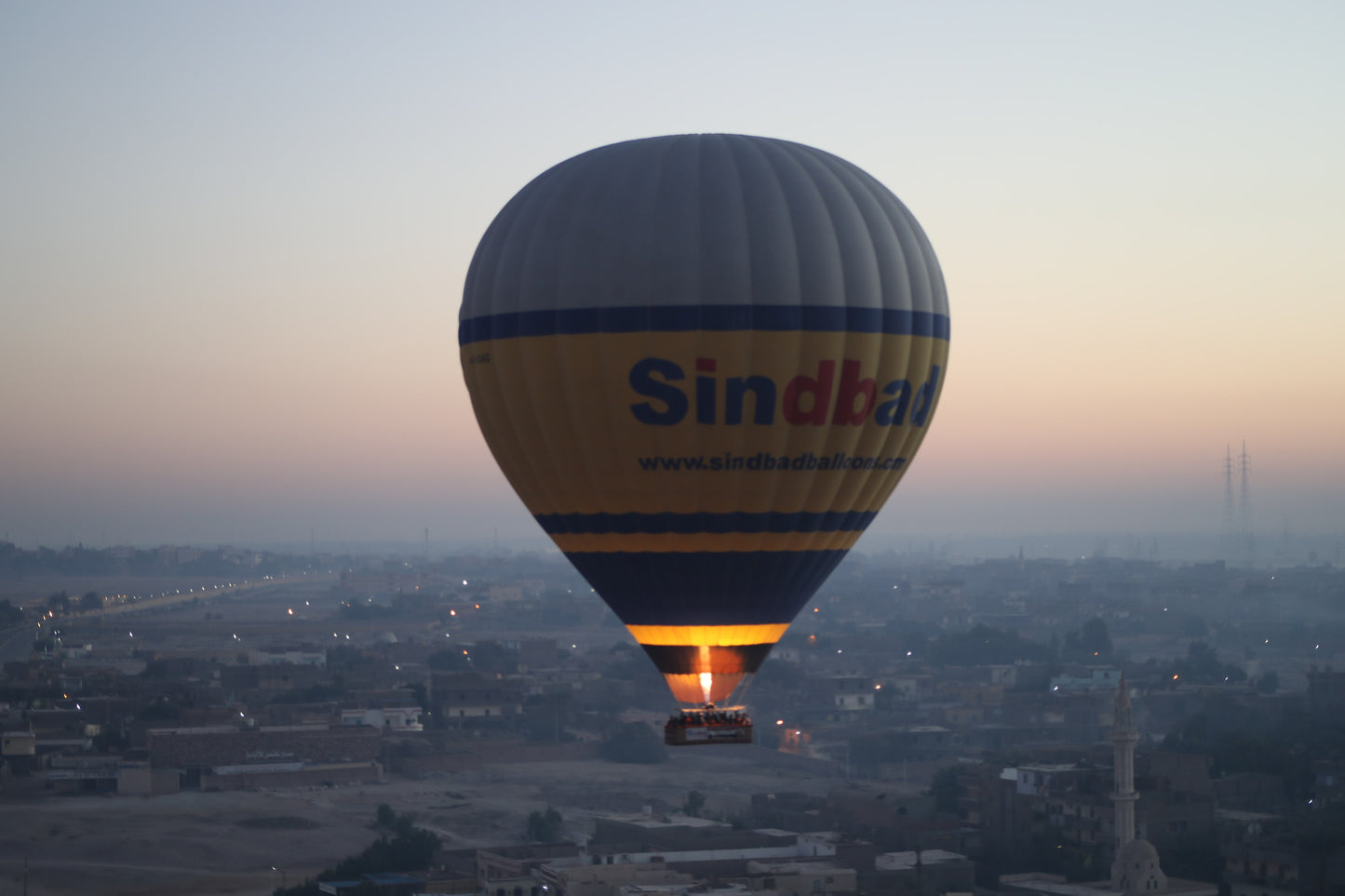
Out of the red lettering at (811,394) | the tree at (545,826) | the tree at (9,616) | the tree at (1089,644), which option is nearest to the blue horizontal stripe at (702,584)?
the red lettering at (811,394)

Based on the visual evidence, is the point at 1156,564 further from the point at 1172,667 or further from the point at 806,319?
the point at 806,319

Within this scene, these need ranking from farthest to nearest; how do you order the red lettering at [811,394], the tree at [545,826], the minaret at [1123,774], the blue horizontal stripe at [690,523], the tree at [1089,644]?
1. the tree at [1089,644]
2. the tree at [545,826]
3. the minaret at [1123,774]
4. the blue horizontal stripe at [690,523]
5. the red lettering at [811,394]

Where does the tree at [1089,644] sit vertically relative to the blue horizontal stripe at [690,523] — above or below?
above

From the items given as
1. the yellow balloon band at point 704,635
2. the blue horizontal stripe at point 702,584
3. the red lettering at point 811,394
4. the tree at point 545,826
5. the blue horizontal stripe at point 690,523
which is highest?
the red lettering at point 811,394

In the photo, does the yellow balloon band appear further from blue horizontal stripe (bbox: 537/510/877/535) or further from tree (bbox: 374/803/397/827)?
tree (bbox: 374/803/397/827)

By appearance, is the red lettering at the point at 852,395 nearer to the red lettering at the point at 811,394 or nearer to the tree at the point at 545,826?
the red lettering at the point at 811,394

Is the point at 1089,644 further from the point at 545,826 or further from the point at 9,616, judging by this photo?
the point at 9,616
